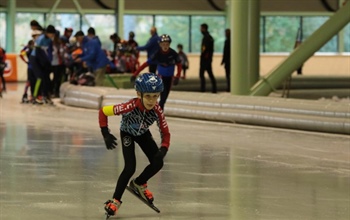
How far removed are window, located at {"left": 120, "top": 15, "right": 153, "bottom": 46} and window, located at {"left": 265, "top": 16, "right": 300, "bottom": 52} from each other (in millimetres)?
5674

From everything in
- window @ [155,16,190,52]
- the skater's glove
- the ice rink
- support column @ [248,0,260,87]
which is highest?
window @ [155,16,190,52]

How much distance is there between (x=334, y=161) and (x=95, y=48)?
38.7 feet

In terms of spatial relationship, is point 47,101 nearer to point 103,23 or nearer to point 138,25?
point 103,23

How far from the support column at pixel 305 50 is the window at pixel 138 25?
23663mm

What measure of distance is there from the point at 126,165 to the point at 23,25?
113 feet

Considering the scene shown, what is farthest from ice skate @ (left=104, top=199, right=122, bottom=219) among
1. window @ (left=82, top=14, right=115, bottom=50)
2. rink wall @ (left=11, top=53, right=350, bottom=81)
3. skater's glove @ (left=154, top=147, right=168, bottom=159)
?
window @ (left=82, top=14, right=115, bottom=50)

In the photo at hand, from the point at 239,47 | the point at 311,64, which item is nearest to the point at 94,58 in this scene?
the point at 239,47

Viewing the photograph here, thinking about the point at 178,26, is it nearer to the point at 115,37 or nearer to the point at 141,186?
the point at 115,37

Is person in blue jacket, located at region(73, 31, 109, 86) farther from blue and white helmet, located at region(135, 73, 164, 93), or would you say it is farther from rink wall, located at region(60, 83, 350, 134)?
blue and white helmet, located at region(135, 73, 164, 93)

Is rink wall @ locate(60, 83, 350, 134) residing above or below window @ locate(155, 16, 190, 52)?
below

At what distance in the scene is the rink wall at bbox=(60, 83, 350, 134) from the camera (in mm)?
16219

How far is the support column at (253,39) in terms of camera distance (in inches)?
791

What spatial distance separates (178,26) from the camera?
44.6 m

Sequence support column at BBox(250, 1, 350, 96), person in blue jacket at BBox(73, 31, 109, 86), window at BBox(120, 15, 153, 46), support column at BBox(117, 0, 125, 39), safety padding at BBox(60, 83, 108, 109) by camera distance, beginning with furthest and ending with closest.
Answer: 1. window at BBox(120, 15, 153, 46)
2. support column at BBox(117, 0, 125, 39)
3. person in blue jacket at BBox(73, 31, 109, 86)
4. safety padding at BBox(60, 83, 108, 109)
5. support column at BBox(250, 1, 350, 96)
